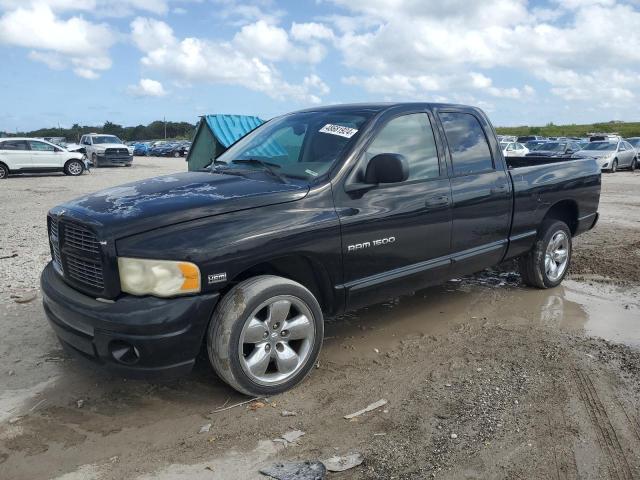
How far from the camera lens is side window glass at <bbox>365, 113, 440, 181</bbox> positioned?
4.16 meters

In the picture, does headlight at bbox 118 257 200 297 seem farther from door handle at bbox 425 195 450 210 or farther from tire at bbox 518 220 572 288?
tire at bbox 518 220 572 288

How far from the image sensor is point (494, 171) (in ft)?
16.3

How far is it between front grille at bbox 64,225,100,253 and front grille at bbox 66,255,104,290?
79mm

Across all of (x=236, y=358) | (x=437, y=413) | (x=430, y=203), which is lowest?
(x=437, y=413)

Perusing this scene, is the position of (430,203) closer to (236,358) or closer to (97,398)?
(236,358)

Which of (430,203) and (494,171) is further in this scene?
(494,171)

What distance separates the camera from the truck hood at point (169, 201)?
3180 millimetres

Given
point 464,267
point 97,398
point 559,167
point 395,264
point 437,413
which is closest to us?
point 437,413

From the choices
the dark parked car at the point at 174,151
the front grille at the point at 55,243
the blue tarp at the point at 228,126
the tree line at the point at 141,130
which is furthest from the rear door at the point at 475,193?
the tree line at the point at 141,130

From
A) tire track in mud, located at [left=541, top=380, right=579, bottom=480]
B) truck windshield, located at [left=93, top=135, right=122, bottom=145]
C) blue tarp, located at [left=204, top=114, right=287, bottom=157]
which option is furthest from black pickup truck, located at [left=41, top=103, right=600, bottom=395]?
truck windshield, located at [left=93, top=135, right=122, bottom=145]

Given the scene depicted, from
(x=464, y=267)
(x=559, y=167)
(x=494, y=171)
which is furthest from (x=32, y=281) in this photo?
(x=559, y=167)

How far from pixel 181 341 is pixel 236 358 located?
35cm

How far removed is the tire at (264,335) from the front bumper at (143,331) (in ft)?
0.41

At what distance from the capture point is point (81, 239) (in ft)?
10.9
